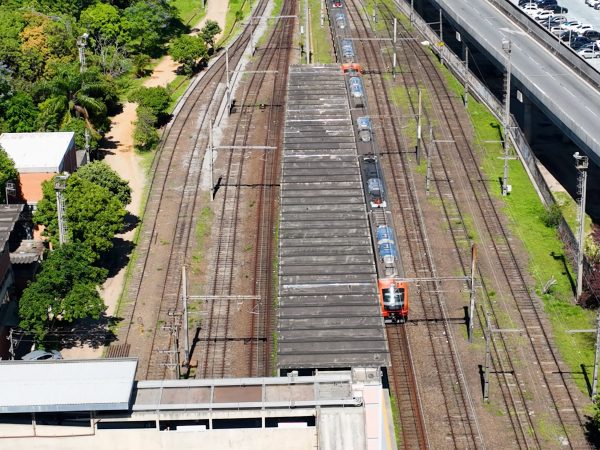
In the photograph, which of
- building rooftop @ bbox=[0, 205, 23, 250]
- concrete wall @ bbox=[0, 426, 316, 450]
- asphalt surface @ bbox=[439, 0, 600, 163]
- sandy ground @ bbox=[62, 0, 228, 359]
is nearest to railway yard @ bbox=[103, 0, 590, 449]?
sandy ground @ bbox=[62, 0, 228, 359]

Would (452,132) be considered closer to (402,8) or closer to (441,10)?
(441,10)

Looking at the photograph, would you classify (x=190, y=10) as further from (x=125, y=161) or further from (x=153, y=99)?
(x=125, y=161)

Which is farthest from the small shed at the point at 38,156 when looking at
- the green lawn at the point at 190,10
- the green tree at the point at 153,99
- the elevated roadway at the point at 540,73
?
the green lawn at the point at 190,10

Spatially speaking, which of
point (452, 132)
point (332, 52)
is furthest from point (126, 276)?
point (332, 52)

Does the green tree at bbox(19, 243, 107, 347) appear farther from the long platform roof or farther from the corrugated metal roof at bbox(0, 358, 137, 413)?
the long platform roof

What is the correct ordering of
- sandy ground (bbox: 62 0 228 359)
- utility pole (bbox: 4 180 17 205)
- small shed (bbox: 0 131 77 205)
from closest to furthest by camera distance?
sandy ground (bbox: 62 0 228 359), utility pole (bbox: 4 180 17 205), small shed (bbox: 0 131 77 205)

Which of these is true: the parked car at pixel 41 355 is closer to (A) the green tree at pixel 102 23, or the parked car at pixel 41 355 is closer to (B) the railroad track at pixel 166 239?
(B) the railroad track at pixel 166 239
